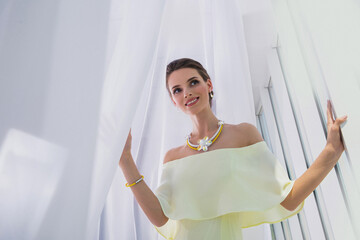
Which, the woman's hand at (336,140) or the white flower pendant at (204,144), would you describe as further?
the white flower pendant at (204,144)

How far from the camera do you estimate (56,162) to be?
0.50 meters

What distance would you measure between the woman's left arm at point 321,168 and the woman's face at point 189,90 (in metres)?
0.41

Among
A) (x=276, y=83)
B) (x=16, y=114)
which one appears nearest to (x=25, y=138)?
(x=16, y=114)

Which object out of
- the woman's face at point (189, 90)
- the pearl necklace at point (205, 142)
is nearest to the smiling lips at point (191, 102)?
the woman's face at point (189, 90)

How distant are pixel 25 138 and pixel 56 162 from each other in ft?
A: 0.21

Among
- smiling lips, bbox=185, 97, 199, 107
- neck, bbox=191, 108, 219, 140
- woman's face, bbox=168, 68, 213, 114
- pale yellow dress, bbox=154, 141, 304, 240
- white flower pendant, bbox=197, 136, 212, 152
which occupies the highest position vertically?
woman's face, bbox=168, 68, 213, 114

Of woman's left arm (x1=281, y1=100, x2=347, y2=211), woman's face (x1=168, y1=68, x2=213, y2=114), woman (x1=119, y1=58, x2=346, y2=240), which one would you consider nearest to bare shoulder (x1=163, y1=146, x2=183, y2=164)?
woman (x1=119, y1=58, x2=346, y2=240)

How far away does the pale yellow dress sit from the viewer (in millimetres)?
854

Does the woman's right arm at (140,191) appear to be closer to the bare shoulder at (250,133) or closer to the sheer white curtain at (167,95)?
the sheer white curtain at (167,95)

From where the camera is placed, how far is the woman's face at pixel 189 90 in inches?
40.8

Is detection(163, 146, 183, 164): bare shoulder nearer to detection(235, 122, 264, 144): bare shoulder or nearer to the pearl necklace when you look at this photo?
the pearl necklace

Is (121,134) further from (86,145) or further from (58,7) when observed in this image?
(58,7)

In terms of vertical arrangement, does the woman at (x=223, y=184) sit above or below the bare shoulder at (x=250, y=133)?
below

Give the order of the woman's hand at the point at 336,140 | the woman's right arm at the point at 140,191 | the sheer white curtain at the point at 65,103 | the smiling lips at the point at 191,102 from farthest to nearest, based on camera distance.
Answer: the smiling lips at the point at 191,102, the woman's right arm at the point at 140,191, the woman's hand at the point at 336,140, the sheer white curtain at the point at 65,103
